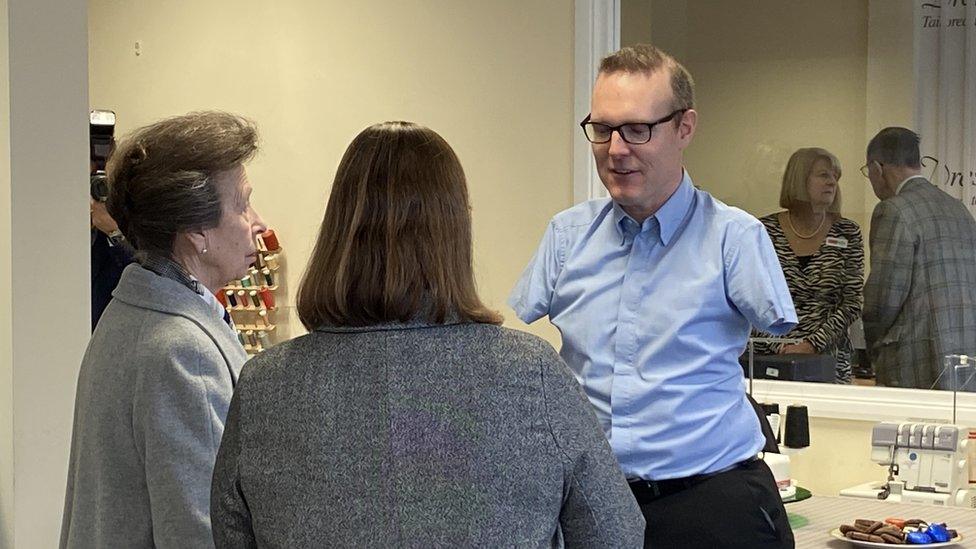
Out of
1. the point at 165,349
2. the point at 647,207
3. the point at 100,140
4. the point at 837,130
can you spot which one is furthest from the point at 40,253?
the point at 837,130

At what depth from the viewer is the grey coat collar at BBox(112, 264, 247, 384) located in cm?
173

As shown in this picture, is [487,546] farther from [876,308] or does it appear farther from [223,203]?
[876,308]

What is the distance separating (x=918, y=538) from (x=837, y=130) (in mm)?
1812

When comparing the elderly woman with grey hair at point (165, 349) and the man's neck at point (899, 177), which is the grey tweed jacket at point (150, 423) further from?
the man's neck at point (899, 177)

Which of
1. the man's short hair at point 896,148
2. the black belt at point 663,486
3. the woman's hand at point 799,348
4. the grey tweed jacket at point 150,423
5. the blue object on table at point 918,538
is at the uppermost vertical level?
the man's short hair at point 896,148

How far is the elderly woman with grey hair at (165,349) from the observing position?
164 centimetres

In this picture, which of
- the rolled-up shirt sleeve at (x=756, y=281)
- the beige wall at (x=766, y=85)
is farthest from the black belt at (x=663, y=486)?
the beige wall at (x=766, y=85)

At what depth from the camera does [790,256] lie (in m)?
3.95

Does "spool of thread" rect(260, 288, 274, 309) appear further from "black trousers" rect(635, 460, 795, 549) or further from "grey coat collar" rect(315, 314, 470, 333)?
"grey coat collar" rect(315, 314, 470, 333)

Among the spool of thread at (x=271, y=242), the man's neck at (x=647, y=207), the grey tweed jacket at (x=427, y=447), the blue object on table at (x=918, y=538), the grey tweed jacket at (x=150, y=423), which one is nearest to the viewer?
the grey tweed jacket at (x=427, y=447)

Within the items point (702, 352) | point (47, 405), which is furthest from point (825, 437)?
point (47, 405)

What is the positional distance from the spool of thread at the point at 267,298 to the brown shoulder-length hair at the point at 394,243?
336 centimetres

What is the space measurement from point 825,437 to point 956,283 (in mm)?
628

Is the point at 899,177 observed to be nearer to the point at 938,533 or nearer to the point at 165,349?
the point at 938,533
